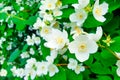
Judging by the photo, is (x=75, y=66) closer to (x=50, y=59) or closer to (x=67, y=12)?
(x=50, y=59)

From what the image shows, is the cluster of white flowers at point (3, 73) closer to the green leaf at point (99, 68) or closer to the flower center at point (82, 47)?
the green leaf at point (99, 68)

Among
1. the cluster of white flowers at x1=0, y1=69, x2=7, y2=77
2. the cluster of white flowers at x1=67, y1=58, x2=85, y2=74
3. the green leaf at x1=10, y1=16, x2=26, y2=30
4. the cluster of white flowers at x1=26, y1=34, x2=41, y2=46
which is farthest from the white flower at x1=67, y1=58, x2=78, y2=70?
the cluster of white flowers at x1=0, y1=69, x2=7, y2=77

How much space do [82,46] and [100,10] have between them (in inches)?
8.7

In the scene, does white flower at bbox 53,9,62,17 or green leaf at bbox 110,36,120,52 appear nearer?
green leaf at bbox 110,36,120,52

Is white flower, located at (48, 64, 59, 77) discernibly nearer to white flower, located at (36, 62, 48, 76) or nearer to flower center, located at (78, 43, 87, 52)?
white flower, located at (36, 62, 48, 76)

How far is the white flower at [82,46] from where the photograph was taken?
1333mm

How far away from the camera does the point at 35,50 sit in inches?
117

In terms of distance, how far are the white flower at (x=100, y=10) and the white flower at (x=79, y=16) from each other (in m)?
0.04

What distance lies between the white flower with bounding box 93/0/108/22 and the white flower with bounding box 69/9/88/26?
1.7 inches

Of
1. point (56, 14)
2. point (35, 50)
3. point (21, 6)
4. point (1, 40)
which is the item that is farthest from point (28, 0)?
point (56, 14)

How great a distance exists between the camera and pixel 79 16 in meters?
1.48

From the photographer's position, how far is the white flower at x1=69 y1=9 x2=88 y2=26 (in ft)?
4.84

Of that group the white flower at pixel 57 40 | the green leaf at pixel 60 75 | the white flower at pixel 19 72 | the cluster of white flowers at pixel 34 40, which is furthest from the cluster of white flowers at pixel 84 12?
the white flower at pixel 19 72

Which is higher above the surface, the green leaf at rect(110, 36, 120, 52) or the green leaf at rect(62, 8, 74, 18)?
the green leaf at rect(62, 8, 74, 18)
